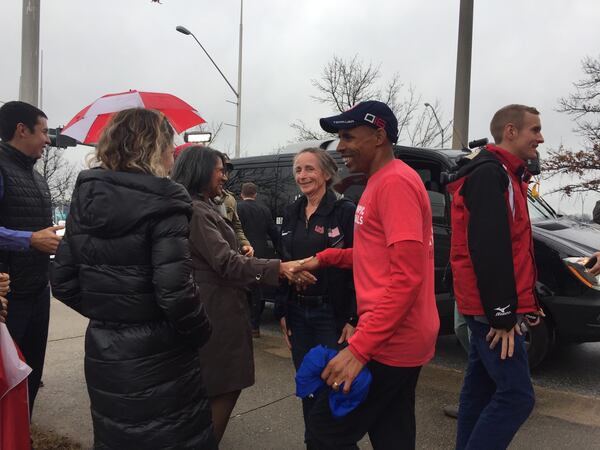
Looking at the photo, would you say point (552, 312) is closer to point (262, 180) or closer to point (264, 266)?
point (264, 266)

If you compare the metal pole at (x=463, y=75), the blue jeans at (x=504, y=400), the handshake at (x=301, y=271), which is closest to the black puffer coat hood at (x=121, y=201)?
the handshake at (x=301, y=271)

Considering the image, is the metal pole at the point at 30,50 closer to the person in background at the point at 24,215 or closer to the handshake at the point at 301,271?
the person in background at the point at 24,215

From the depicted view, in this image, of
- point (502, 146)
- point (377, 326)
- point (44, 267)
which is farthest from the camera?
point (44, 267)

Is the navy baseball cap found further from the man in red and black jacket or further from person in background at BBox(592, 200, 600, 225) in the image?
person in background at BBox(592, 200, 600, 225)

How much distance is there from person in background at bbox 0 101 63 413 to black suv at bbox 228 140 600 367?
2534 millimetres

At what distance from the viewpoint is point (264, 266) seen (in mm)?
2818

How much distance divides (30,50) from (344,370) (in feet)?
26.8

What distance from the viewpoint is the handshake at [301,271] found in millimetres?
2801

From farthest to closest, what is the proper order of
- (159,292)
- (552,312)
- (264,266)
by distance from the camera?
(552,312) < (264,266) < (159,292)

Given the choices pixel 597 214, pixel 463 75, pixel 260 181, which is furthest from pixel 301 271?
pixel 463 75

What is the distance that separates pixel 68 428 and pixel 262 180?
4080 mm

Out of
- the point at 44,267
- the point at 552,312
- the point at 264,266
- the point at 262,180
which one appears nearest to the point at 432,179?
the point at 552,312

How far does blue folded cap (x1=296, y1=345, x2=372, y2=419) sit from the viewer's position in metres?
1.91

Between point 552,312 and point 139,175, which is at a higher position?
point 139,175
